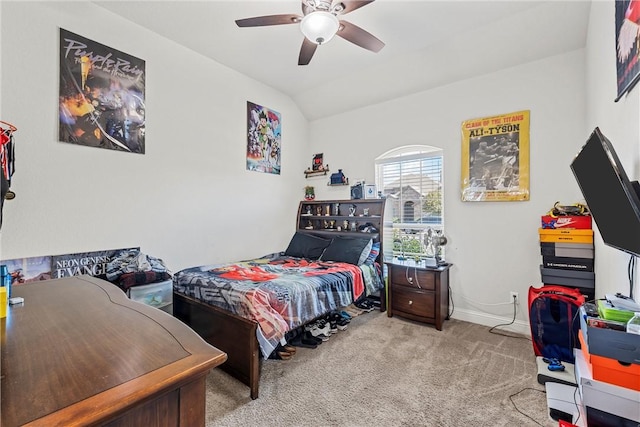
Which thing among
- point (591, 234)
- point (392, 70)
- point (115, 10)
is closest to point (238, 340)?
point (591, 234)

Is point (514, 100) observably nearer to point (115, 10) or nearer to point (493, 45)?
point (493, 45)

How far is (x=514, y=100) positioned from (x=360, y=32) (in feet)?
6.46

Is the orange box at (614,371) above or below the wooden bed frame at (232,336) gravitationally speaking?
above

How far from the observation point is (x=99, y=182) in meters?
2.65

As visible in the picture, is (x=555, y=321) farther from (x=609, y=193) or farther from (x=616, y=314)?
(x=609, y=193)

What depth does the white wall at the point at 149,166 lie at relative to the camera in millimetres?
2270

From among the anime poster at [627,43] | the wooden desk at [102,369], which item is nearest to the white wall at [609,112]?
the anime poster at [627,43]

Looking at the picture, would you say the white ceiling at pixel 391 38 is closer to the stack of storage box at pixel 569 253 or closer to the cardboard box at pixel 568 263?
the stack of storage box at pixel 569 253

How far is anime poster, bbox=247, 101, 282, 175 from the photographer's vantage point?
13.2ft

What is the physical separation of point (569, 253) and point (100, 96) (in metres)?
4.45

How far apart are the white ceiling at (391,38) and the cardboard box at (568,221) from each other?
5.46 feet

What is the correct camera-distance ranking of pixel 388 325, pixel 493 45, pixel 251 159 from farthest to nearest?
pixel 251 159 < pixel 388 325 < pixel 493 45

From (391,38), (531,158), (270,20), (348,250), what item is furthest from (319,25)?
(531,158)

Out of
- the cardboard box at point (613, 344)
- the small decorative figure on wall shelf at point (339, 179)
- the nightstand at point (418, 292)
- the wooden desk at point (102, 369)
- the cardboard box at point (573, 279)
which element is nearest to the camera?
the wooden desk at point (102, 369)
